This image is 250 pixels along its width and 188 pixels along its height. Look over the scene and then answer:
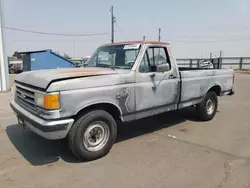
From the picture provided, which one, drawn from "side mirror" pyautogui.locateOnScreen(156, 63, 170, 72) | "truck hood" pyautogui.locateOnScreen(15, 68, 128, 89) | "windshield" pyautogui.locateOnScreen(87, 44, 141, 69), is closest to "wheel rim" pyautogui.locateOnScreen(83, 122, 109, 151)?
"truck hood" pyautogui.locateOnScreen(15, 68, 128, 89)

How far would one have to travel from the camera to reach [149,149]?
4379 mm

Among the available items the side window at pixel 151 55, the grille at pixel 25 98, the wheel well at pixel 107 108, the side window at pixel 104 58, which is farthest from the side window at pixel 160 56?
the grille at pixel 25 98

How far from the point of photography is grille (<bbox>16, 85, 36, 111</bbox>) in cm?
384

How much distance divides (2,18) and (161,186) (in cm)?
1206

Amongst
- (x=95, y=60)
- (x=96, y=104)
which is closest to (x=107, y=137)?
(x=96, y=104)

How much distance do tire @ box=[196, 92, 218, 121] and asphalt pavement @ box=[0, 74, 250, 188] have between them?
38 centimetres

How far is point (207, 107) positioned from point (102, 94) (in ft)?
11.9

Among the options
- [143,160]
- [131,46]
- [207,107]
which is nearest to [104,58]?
[131,46]

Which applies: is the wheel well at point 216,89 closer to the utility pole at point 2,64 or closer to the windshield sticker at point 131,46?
the windshield sticker at point 131,46

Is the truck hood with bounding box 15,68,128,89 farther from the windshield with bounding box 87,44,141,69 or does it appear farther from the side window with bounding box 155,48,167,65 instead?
the side window with bounding box 155,48,167,65

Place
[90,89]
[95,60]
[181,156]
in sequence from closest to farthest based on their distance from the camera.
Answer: [90,89]
[181,156]
[95,60]

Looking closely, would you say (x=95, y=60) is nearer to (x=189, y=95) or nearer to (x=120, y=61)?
(x=120, y=61)

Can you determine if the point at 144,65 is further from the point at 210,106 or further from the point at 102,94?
the point at 210,106

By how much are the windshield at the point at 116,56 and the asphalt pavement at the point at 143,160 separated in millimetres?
1562
